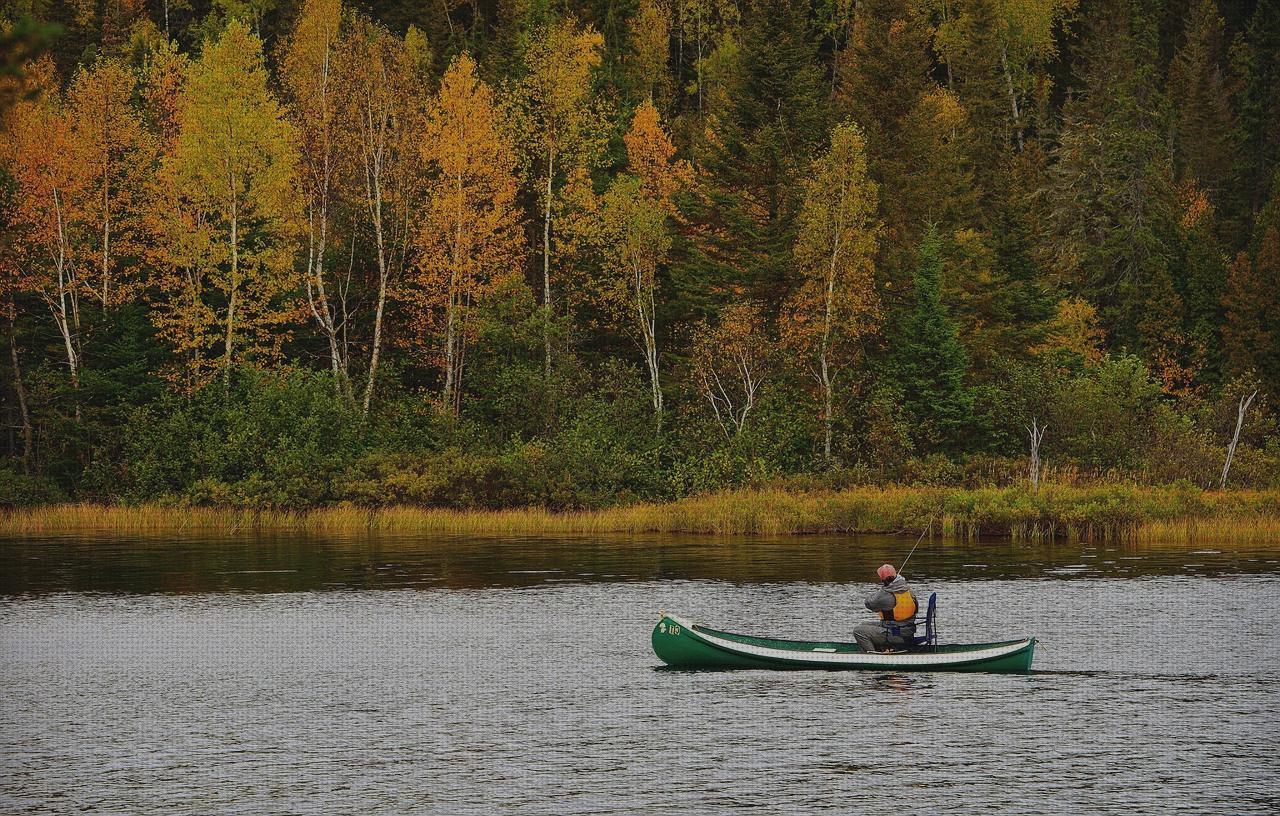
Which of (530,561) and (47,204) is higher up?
(47,204)

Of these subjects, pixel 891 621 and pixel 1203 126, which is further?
pixel 1203 126

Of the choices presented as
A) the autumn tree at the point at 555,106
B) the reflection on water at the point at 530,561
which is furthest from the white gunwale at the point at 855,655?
the autumn tree at the point at 555,106

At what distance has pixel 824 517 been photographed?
184 ft

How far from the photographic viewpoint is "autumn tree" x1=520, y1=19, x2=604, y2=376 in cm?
6681

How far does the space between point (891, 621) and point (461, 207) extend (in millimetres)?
39261

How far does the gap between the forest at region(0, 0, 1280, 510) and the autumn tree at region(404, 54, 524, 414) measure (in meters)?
0.16

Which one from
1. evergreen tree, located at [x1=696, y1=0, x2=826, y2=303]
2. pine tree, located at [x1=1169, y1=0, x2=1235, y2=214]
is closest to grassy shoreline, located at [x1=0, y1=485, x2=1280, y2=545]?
evergreen tree, located at [x1=696, y1=0, x2=826, y2=303]

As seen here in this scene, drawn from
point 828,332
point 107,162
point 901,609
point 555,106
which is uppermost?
point 555,106

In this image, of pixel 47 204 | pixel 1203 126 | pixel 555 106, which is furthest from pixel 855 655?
pixel 1203 126

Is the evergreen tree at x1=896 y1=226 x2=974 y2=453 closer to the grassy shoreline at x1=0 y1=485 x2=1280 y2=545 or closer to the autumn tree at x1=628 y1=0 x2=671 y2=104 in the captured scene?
the grassy shoreline at x1=0 y1=485 x2=1280 y2=545

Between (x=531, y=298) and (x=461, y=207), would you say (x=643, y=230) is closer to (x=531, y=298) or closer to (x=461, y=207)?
(x=531, y=298)

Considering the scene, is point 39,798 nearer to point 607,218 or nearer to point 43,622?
point 43,622

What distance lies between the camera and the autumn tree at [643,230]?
66.4 meters

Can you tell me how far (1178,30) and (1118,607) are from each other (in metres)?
98.3
